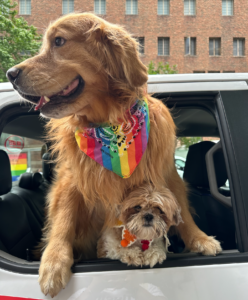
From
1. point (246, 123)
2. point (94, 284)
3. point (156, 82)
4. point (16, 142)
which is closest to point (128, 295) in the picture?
point (94, 284)

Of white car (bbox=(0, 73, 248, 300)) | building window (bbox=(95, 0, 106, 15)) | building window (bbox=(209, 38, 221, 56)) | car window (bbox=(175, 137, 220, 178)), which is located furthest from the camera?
building window (bbox=(209, 38, 221, 56))

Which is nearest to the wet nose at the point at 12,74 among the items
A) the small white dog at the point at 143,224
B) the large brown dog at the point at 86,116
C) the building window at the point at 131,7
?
the large brown dog at the point at 86,116

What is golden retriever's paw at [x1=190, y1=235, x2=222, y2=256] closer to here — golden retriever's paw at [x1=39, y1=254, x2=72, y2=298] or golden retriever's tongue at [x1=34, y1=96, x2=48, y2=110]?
golden retriever's paw at [x1=39, y1=254, x2=72, y2=298]

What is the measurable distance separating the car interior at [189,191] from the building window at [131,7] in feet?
64.4

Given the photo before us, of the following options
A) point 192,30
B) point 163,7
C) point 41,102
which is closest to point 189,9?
point 192,30

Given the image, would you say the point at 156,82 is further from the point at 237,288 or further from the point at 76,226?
the point at 237,288

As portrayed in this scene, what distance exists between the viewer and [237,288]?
1.13 meters

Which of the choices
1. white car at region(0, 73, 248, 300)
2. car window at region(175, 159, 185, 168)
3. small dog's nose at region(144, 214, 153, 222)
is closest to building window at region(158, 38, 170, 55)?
car window at region(175, 159, 185, 168)

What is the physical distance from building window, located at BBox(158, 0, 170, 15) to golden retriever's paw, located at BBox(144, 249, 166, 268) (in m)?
22.3

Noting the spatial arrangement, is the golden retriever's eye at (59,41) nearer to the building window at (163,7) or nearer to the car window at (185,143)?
the car window at (185,143)

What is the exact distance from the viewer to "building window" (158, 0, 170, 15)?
20.2m

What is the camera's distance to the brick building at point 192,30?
20016 mm

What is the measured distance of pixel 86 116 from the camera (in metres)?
1.52

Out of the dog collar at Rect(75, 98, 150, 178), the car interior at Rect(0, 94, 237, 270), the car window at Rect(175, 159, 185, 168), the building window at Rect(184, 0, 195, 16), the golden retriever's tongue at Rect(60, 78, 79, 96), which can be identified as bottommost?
the car window at Rect(175, 159, 185, 168)
